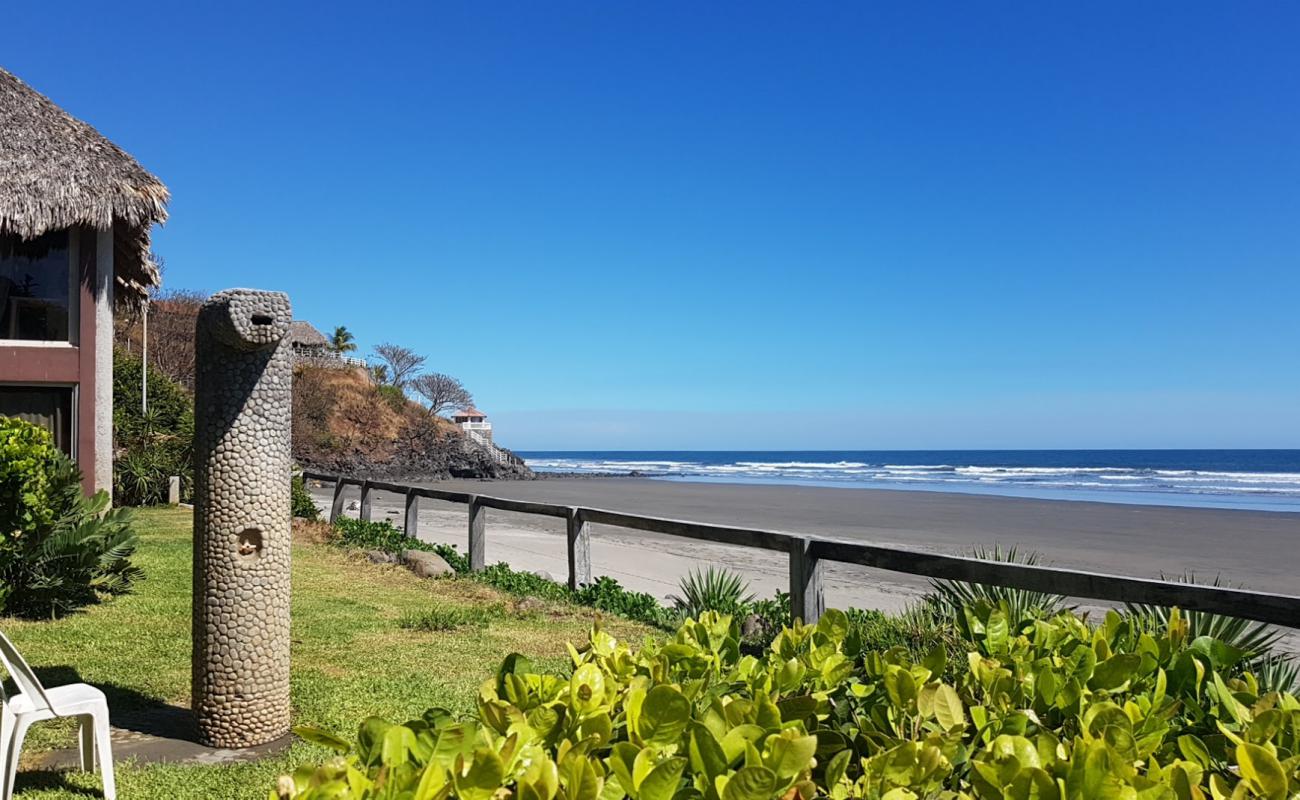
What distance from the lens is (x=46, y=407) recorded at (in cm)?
1236

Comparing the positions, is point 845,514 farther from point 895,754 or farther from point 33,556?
point 895,754

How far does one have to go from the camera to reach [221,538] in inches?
178

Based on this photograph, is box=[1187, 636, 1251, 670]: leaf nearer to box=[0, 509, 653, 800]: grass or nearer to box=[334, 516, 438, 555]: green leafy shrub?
box=[0, 509, 653, 800]: grass

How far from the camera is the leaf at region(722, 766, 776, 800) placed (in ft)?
3.45

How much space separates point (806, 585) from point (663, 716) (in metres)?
5.49

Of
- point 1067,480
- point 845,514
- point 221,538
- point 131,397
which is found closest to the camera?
point 221,538

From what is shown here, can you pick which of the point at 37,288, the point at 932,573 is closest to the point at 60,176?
the point at 37,288

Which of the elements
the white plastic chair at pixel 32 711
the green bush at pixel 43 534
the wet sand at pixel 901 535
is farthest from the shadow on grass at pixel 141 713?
the wet sand at pixel 901 535

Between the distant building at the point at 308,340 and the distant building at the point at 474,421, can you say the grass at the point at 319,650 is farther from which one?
the distant building at the point at 474,421

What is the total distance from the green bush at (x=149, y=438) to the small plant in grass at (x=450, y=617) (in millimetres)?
8310

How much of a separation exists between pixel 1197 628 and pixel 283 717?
4727 mm

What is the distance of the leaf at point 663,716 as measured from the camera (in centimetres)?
122

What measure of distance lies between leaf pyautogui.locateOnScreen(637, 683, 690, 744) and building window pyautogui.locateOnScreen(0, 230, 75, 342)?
13609 mm

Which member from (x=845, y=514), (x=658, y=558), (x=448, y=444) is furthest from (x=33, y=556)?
(x=448, y=444)
